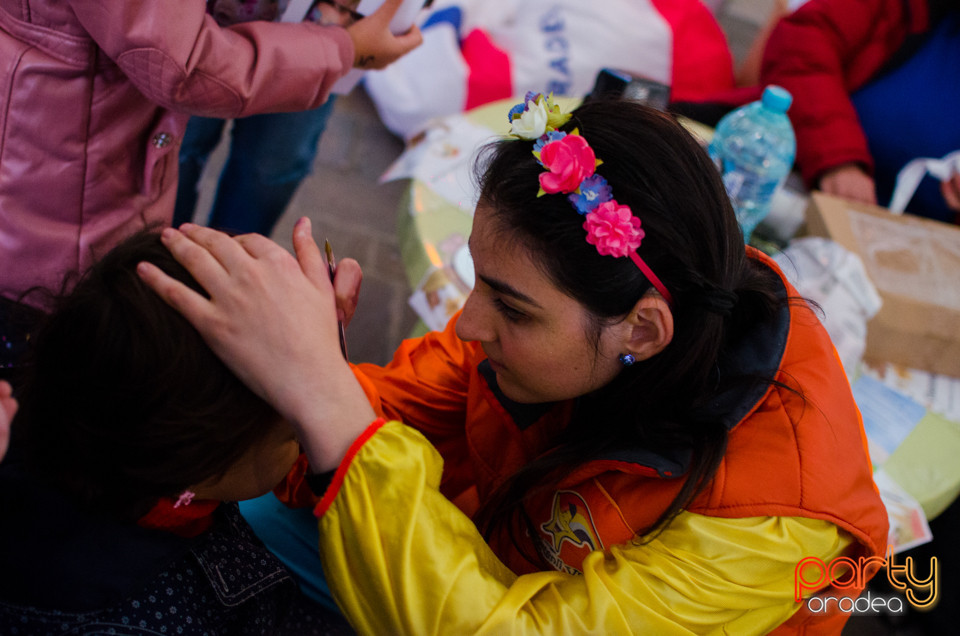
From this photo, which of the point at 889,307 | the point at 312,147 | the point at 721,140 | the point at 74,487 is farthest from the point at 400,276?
the point at 74,487

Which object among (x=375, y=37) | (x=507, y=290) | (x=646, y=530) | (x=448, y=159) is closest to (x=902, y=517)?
(x=646, y=530)

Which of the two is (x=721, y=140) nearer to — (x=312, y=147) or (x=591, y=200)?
(x=312, y=147)

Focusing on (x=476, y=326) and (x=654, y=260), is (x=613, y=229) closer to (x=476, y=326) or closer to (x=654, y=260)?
(x=654, y=260)

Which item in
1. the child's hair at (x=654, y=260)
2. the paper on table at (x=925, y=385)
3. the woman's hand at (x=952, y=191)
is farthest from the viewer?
the woman's hand at (x=952, y=191)

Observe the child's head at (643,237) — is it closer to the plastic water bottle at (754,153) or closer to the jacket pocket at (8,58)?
the jacket pocket at (8,58)

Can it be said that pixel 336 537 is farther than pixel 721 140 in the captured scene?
No

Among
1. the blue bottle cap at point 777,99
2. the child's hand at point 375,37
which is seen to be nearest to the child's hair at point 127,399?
the child's hand at point 375,37

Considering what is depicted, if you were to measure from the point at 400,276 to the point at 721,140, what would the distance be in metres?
1.33

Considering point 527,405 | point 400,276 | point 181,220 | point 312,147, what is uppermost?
point 527,405

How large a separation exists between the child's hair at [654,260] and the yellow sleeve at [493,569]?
0.08 metres

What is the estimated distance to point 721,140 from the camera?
2162 mm

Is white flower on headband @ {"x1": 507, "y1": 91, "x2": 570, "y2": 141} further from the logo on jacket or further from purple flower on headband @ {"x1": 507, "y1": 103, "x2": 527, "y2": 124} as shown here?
the logo on jacket

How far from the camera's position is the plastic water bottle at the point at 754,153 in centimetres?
198

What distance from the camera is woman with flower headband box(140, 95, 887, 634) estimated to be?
0.88 m
